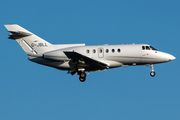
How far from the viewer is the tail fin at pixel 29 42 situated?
96.0 ft

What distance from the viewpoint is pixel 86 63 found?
26.9 meters

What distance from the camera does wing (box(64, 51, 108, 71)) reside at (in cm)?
2555

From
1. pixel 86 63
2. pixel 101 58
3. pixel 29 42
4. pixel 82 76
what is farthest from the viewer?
pixel 29 42

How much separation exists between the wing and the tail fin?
14.9ft

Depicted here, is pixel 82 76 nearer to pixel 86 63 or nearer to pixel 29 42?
pixel 86 63

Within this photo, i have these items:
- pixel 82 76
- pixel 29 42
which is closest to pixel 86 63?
pixel 82 76

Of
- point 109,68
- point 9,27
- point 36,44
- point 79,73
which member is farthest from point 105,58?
point 9,27

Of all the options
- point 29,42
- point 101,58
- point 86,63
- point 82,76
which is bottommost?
point 82,76

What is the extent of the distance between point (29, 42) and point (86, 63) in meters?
7.07

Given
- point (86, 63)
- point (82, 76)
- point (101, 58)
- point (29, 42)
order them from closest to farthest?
point (86, 63), point (101, 58), point (82, 76), point (29, 42)

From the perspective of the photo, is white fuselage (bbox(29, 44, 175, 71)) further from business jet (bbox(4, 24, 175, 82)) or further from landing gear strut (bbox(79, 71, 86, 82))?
landing gear strut (bbox(79, 71, 86, 82))

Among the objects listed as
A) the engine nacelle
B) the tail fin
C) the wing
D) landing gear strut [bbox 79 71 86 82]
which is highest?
the tail fin

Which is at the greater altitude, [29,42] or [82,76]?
[29,42]

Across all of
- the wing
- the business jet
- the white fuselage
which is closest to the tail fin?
the business jet
